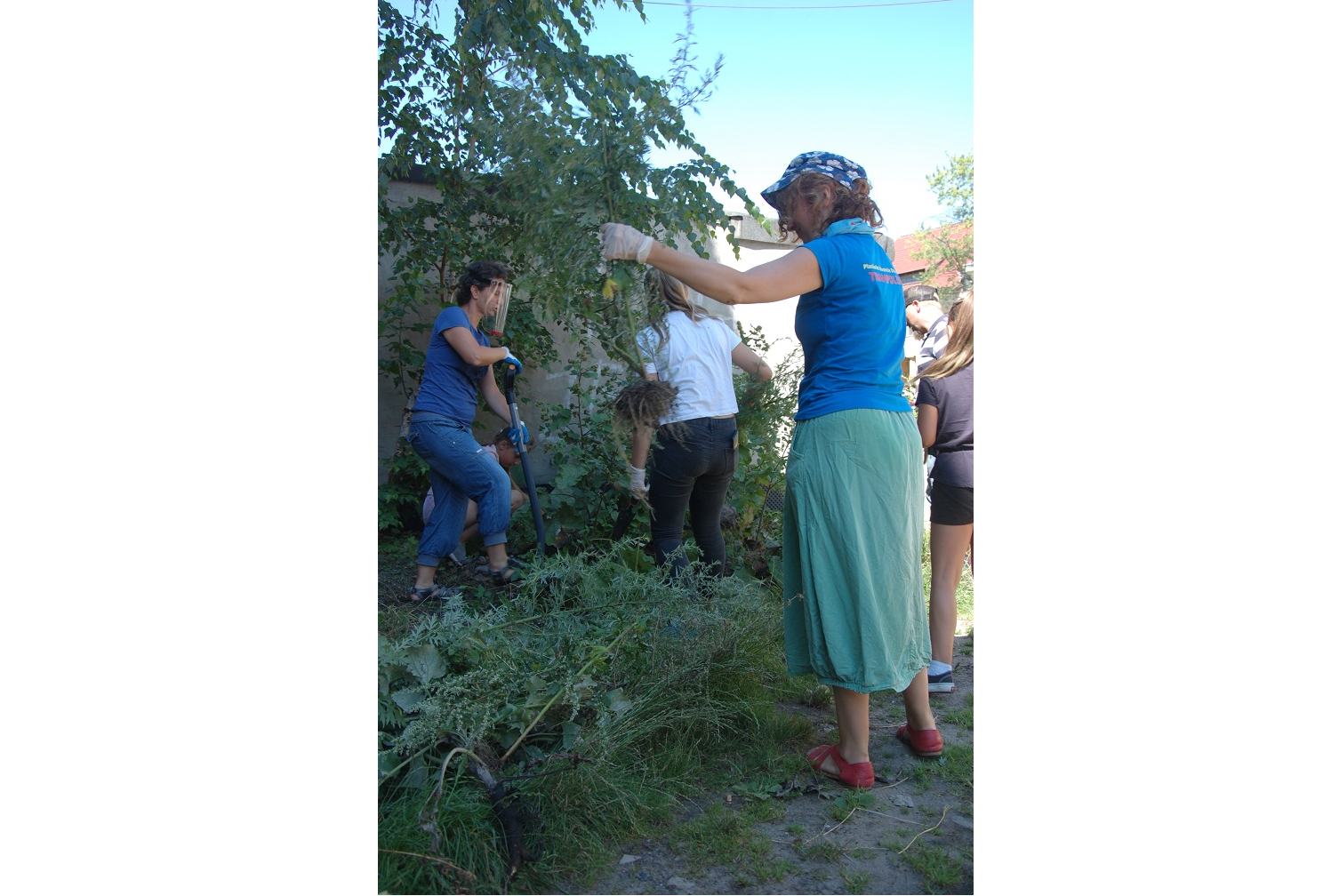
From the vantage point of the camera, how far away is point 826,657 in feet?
7.26

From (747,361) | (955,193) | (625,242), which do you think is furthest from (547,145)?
(955,193)

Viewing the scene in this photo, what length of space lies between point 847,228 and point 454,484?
2.15 meters

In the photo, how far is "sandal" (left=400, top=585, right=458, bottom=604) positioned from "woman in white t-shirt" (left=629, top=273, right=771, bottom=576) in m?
0.99

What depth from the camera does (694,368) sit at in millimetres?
3176

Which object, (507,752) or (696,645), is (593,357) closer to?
(696,645)

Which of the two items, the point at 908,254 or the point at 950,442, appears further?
the point at 908,254

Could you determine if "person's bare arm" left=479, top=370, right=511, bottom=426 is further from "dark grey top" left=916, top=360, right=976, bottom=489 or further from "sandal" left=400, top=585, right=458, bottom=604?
"dark grey top" left=916, top=360, right=976, bottom=489

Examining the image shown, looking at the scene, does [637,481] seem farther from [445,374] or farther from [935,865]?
[935,865]

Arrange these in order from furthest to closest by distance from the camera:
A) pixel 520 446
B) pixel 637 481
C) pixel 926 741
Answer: pixel 520 446 < pixel 637 481 < pixel 926 741

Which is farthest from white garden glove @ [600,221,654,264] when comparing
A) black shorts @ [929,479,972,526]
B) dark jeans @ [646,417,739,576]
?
black shorts @ [929,479,972,526]

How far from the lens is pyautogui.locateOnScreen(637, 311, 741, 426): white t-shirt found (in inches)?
124

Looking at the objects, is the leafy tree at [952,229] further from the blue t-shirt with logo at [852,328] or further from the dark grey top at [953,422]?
the blue t-shirt with logo at [852,328]

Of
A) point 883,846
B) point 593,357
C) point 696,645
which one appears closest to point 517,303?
point 593,357

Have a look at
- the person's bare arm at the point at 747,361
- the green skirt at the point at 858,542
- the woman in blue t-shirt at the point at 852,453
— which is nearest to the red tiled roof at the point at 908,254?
the person's bare arm at the point at 747,361
